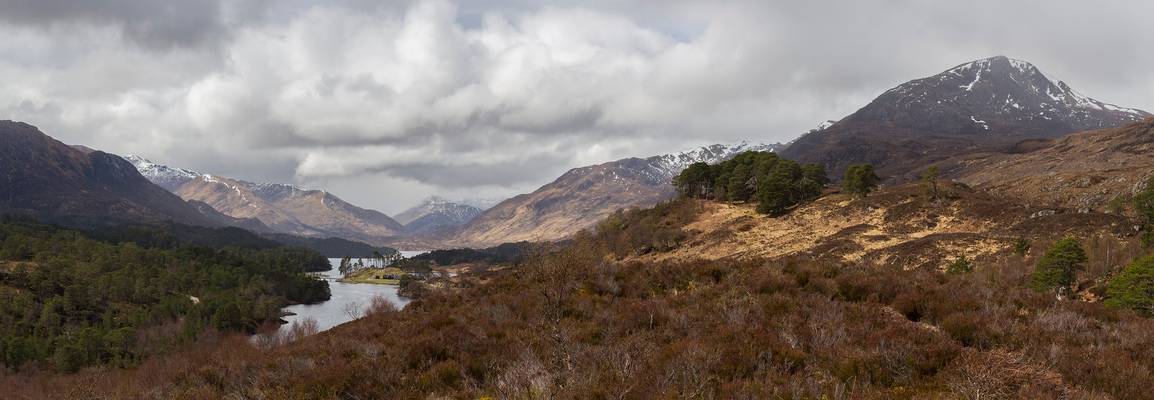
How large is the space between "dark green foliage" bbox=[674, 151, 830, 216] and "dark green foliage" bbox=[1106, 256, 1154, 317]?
163 ft

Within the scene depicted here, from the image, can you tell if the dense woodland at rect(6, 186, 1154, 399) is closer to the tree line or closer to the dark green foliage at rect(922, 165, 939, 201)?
the dark green foliage at rect(922, 165, 939, 201)

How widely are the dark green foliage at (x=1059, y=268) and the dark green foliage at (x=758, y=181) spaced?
4534 centimetres

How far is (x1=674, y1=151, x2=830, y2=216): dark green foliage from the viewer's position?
271ft

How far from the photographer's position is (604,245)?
3910 inches

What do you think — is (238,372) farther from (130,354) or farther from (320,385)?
(130,354)

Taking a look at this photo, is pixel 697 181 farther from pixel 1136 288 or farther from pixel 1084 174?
pixel 1136 288

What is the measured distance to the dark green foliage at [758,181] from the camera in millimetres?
82750

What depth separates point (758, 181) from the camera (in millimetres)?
94125

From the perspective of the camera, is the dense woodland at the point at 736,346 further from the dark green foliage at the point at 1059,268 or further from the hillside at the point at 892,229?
the dark green foliage at the point at 1059,268

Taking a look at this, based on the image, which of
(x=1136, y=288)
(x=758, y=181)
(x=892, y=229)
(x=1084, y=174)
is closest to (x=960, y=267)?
(x=1136, y=288)

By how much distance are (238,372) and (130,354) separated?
108 metres

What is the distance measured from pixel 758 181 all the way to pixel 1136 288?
211ft

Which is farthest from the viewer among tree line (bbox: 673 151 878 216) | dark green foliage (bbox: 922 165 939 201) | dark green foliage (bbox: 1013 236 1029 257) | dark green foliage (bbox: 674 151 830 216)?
dark green foliage (bbox: 674 151 830 216)

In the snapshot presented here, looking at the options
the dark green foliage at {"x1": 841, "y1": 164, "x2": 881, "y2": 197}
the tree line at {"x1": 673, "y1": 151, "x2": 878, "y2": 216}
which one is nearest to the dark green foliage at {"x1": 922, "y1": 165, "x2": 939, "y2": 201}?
the dark green foliage at {"x1": 841, "y1": 164, "x2": 881, "y2": 197}
